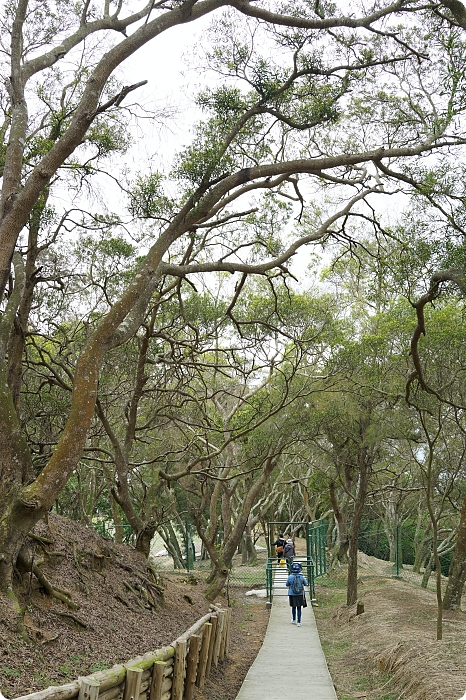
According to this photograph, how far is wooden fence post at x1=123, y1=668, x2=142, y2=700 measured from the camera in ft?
17.1

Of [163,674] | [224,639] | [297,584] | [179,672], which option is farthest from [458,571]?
[163,674]

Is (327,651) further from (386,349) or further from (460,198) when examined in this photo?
(460,198)

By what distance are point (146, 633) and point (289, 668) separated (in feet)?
7.62

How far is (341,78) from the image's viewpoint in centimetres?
901

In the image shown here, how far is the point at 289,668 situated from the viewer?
31.1 feet

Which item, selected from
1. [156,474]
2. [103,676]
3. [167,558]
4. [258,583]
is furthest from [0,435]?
[167,558]

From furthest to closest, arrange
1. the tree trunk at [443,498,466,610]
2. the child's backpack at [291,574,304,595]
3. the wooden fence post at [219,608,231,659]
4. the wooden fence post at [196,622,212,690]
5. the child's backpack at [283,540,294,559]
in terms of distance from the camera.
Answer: the child's backpack at [283,540,294,559]
the child's backpack at [291,574,304,595]
the tree trunk at [443,498,466,610]
the wooden fence post at [219,608,231,659]
the wooden fence post at [196,622,212,690]

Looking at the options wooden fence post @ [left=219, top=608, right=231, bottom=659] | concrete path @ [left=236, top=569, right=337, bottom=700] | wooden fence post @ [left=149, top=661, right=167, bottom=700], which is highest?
wooden fence post @ [left=149, top=661, right=167, bottom=700]

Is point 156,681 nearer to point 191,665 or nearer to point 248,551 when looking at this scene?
point 191,665

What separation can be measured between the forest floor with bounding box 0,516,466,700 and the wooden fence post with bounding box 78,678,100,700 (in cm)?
76

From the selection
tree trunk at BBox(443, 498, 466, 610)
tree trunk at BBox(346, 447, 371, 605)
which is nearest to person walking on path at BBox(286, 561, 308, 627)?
tree trunk at BBox(346, 447, 371, 605)

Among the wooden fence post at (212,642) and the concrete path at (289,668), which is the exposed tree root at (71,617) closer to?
the concrete path at (289,668)

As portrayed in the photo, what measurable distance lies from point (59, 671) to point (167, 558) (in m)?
30.5

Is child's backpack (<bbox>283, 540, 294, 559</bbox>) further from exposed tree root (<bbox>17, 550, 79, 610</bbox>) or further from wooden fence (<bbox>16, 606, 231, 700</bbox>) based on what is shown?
exposed tree root (<bbox>17, 550, 79, 610</bbox>)
